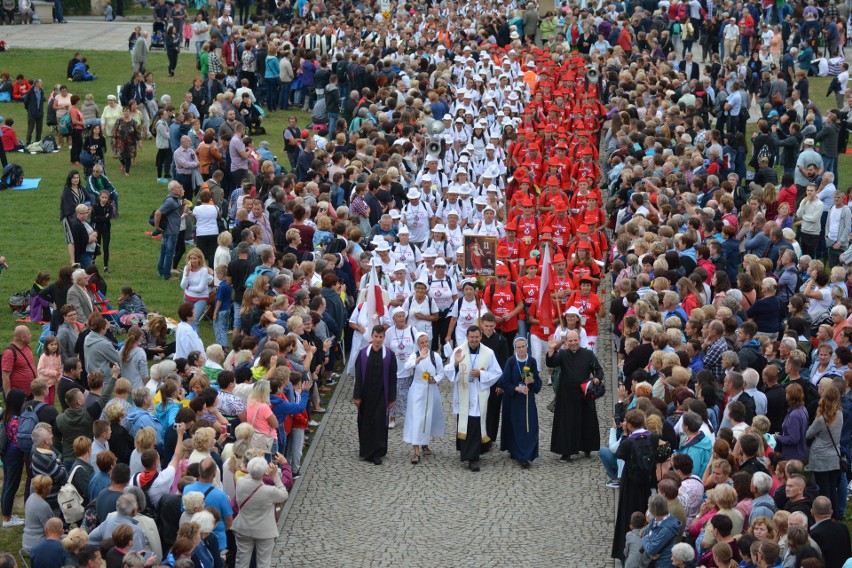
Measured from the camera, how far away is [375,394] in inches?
620

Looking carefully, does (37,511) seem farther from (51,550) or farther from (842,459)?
(842,459)

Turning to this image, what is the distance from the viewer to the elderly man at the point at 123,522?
10.9 meters

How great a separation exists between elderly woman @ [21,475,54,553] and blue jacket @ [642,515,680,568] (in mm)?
5309

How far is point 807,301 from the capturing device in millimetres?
17469

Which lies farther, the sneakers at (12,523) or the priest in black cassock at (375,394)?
the priest in black cassock at (375,394)

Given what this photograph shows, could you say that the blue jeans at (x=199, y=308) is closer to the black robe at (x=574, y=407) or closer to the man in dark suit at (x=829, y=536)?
the black robe at (x=574, y=407)

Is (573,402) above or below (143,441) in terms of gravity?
below

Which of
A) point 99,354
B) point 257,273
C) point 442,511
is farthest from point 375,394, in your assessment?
point 99,354

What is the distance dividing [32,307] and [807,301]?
10.7 meters

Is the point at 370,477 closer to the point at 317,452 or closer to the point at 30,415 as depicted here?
the point at 317,452

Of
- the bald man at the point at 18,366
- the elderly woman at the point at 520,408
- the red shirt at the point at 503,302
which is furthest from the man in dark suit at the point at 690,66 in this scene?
the bald man at the point at 18,366

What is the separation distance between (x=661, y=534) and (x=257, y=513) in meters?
3.71

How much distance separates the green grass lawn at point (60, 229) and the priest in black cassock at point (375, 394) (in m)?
4.04

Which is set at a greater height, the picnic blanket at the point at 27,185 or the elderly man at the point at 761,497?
the elderly man at the point at 761,497
